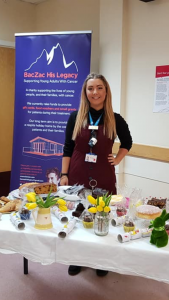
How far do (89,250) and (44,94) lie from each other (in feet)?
8.05

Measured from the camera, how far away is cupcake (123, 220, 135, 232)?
1529mm

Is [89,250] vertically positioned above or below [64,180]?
below

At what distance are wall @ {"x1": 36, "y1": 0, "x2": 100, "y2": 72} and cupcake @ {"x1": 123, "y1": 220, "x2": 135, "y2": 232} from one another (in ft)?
8.58

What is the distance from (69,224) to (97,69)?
2.63 meters

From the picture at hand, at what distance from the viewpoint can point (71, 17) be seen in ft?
13.2

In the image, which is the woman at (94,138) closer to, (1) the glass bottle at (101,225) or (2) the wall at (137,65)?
(1) the glass bottle at (101,225)

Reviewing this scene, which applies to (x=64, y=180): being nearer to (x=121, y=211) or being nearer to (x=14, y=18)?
(x=121, y=211)

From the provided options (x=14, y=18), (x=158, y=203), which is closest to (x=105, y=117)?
(x=158, y=203)

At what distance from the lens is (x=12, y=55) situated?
4.89 meters

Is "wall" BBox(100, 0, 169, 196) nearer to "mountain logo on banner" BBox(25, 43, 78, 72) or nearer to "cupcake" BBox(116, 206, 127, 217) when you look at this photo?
"mountain logo on banner" BBox(25, 43, 78, 72)

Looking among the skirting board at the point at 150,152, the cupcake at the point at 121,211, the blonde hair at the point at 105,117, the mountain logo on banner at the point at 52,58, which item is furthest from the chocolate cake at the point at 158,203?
the mountain logo on banner at the point at 52,58

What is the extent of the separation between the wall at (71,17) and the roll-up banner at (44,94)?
0.46 m

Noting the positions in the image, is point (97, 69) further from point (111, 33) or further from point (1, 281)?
point (1, 281)

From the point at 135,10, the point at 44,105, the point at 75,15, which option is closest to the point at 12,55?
the point at 75,15
